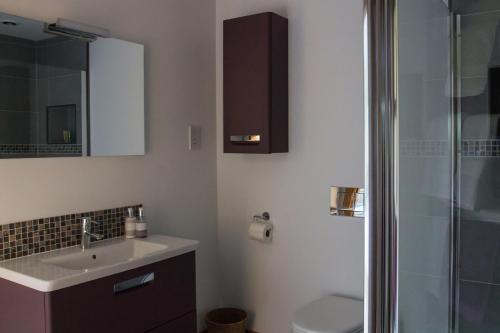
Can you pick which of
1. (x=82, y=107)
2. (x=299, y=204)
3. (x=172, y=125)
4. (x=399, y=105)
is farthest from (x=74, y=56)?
(x=399, y=105)

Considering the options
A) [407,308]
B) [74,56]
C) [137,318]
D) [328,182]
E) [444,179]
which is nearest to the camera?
[407,308]

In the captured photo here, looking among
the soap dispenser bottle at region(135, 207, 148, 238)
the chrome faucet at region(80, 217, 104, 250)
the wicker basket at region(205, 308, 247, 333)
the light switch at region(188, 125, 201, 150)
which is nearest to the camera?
the chrome faucet at region(80, 217, 104, 250)

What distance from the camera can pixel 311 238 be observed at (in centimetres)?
260

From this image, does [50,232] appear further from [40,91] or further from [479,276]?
[479,276]

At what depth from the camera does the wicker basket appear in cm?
264

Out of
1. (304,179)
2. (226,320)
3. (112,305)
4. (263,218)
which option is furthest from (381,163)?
(226,320)

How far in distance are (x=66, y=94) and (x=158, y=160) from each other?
2.19ft

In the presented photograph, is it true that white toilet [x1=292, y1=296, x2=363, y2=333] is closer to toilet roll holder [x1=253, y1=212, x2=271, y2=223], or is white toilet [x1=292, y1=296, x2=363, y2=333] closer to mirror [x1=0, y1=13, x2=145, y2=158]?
toilet roll holder [x1=253, y1=212, x2=271, y2=223]

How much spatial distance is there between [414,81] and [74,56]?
5.00 feet

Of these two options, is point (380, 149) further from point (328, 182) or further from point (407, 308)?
point (328, 182)

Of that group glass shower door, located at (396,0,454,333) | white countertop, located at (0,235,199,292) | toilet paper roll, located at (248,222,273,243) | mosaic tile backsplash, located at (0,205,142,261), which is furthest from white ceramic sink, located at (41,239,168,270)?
glass shower door, located at (396,0,454,333)

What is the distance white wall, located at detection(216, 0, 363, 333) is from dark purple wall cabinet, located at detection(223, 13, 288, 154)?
0.34 ft

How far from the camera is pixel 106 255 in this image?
2.09 m

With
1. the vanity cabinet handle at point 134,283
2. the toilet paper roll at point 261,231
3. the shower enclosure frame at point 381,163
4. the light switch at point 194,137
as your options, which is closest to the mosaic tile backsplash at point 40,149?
the vanity cabinet handle at point 134,283
